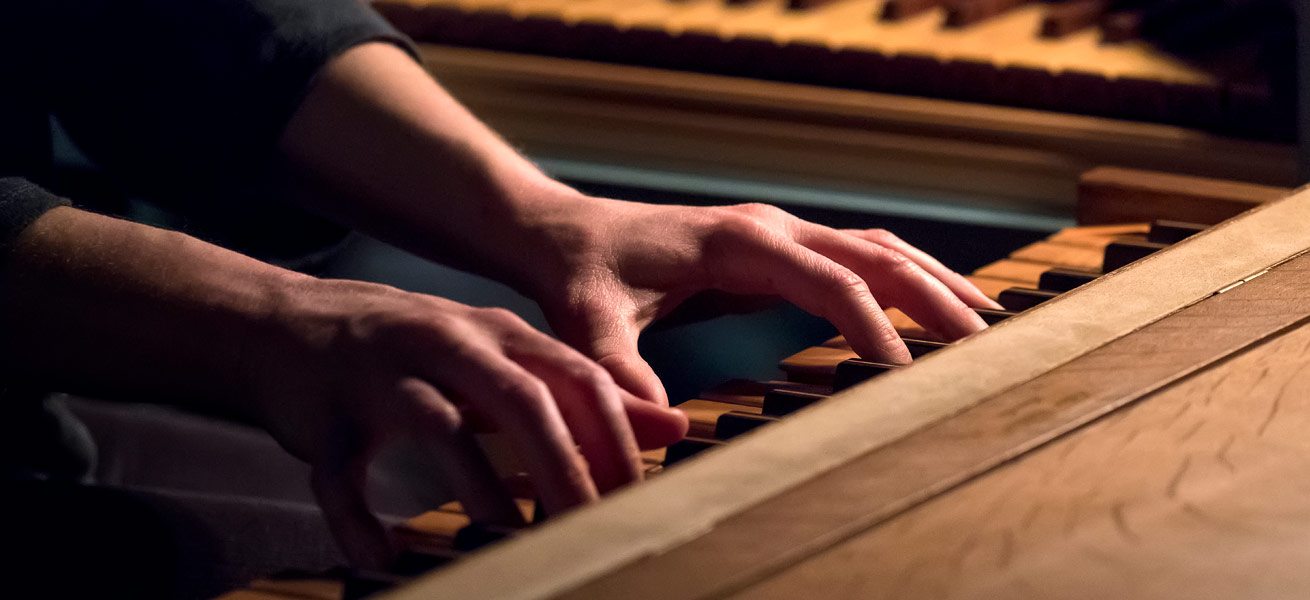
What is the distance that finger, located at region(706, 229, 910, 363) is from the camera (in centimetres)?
62

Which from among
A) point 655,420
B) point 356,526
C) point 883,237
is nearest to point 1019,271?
point 883,237

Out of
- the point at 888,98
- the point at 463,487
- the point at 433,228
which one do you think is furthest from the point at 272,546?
the point at 888,98

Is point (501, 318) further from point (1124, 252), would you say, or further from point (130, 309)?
point (1124, 252)

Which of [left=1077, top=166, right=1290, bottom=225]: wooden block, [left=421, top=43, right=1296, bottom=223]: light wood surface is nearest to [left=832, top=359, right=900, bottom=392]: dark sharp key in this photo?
[left=1077, top=166, right=1290, bottom=225]: wooden block

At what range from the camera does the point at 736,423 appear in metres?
0.54

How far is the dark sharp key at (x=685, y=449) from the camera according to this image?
1.66 ft

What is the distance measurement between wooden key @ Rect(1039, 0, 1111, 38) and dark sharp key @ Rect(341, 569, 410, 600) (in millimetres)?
1084

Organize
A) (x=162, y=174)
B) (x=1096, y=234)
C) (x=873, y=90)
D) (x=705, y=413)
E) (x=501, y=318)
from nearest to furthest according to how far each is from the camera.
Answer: (x=501, y=318), (x=705, y=413), (x=1096, y=234), (x=162, y=174), (x=873, y=90)

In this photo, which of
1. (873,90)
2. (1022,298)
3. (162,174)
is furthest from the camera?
(873,90)

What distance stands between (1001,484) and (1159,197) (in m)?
0.63

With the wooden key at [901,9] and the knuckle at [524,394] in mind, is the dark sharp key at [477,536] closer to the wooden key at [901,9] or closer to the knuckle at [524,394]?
the knuckle at [524,394]

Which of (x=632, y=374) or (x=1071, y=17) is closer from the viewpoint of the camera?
(x=632, y=374)

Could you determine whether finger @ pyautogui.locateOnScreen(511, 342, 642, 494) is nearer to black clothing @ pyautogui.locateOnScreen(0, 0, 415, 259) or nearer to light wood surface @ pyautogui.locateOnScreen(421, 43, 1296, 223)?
black clothing @ pyautogui.locateOnScreen(0, 0, 415, 259)

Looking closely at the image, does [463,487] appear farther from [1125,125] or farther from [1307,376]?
[1125,125]
